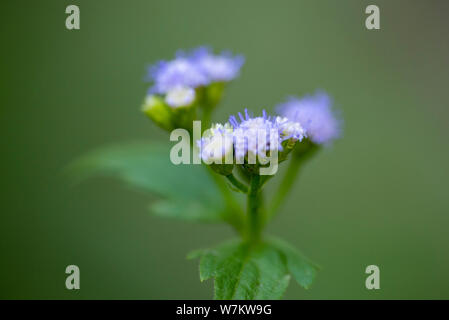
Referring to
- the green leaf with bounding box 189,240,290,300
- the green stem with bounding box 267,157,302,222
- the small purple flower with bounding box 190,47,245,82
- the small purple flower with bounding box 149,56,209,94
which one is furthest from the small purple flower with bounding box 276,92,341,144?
the green leaf with bounding box 189,240,290,300

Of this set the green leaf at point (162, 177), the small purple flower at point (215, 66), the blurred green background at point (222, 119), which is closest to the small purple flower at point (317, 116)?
the small purple flower at point (215, 66)

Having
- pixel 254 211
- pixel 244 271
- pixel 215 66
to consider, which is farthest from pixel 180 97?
pixel 244 271

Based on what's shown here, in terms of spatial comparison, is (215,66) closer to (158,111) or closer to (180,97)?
(180,97)

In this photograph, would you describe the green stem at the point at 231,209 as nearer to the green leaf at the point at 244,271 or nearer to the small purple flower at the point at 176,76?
the green leaf at the point at 244,271

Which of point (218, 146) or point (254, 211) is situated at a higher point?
point (218, 146)

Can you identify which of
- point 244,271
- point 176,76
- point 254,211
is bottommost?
point 244,271

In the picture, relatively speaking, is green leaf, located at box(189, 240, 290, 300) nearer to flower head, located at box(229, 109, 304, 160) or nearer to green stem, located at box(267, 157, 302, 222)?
green stem, located at box(267, 157, 302, 222)
